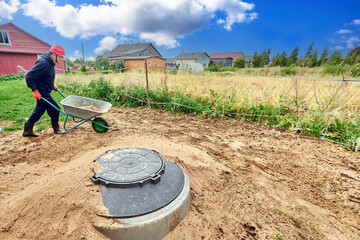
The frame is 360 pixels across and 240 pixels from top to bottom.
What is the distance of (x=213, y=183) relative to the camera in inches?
91.7

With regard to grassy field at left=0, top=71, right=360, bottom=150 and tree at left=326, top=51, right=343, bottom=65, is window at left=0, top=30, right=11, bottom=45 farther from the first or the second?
tree at left=326, top=51, right=343, bottom=65

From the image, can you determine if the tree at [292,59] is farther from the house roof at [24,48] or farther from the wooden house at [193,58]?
the wooden house at [193,58]

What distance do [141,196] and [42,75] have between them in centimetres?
293

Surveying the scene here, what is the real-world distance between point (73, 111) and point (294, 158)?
3906mm

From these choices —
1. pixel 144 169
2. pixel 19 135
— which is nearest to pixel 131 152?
pixel 144 169

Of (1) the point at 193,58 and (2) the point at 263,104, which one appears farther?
(1) the point at 193,58

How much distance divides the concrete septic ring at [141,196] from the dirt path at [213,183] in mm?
99

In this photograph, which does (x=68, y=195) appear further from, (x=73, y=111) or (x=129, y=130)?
(x=129, y=130)

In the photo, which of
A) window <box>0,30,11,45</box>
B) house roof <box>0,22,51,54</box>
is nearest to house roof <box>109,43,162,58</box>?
house roof <box>0,22,51,54</box>

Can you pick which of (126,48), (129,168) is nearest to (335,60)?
(129,168)

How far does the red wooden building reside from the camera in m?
16.8

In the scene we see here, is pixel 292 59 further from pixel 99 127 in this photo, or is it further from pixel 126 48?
pixel 126 48

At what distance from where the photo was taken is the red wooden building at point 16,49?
55.2ft

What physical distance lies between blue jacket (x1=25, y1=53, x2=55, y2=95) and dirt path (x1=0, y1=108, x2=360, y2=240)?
38.7 inches
